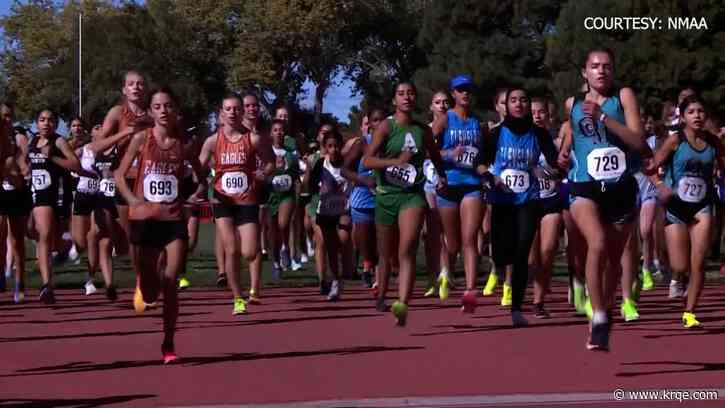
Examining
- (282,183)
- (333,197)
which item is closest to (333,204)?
(333,197)

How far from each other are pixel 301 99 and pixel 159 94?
242 ft

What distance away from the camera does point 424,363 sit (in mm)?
10945

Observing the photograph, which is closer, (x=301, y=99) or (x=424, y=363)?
(x=424, y=363)

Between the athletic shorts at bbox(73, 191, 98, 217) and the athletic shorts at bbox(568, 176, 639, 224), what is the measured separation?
9.10 m

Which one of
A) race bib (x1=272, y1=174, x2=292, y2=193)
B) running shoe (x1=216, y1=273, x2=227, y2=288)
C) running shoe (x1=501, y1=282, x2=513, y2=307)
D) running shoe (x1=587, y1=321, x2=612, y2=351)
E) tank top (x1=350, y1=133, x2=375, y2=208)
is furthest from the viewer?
race bib (x1=272, y1=174, x2=292, y2=193)

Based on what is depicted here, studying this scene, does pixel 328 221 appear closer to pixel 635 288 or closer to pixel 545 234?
pixel 545 234

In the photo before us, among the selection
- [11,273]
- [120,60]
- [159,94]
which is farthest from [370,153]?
[120,60]

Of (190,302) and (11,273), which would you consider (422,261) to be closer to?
(11,273)

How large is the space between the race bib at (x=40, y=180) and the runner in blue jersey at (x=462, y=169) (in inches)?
168

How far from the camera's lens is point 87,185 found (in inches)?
734

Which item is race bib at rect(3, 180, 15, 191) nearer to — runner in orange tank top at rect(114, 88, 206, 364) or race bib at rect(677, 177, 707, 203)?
runner in orange tank top at rect(114, 88, 206, 364)

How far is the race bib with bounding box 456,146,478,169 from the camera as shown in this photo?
15.3 m

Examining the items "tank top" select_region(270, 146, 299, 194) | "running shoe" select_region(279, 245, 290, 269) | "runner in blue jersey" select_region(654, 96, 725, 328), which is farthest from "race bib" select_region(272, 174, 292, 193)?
"runner in blue jersey" select_region(654, 96, 725, 328)

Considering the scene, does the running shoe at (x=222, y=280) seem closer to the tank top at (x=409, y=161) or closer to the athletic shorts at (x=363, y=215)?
the athletic shorts at (x=363, y=215)
